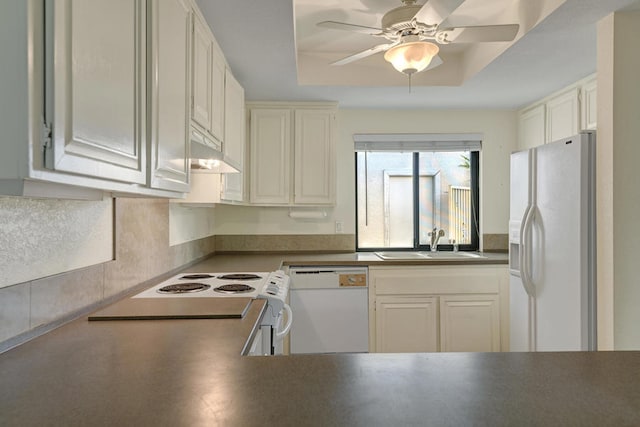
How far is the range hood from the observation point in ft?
5.84

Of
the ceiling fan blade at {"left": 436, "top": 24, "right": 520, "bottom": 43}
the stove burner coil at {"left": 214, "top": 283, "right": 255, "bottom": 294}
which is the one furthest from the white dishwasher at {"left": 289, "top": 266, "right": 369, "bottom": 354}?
the ceiling fan blade at {"left": 436, "top": 24, "right": 520, "bottom": 43}

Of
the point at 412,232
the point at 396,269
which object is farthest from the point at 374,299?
the point at 412,232

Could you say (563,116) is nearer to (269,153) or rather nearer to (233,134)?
(269,153)

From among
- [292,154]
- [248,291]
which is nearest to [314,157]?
[292,154]

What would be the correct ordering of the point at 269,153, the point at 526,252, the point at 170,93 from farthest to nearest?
the point at 269,153
the point at 526,252
the point at 170,93

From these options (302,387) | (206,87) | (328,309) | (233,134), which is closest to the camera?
(302,387)

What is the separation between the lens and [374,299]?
125 inches

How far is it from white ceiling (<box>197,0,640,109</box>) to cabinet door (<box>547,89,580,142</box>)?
107 mm

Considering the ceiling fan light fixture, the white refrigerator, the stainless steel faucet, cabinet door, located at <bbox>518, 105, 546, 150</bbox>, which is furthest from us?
the stainless steel faucet

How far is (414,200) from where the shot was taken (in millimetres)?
3859

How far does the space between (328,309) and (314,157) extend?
1288 millimetres

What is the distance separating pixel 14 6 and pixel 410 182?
11.4ft

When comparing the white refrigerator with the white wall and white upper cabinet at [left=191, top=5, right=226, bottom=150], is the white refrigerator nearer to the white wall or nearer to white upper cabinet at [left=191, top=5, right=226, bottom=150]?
the white wall

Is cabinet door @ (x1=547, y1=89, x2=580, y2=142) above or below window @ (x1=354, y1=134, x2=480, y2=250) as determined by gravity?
above
